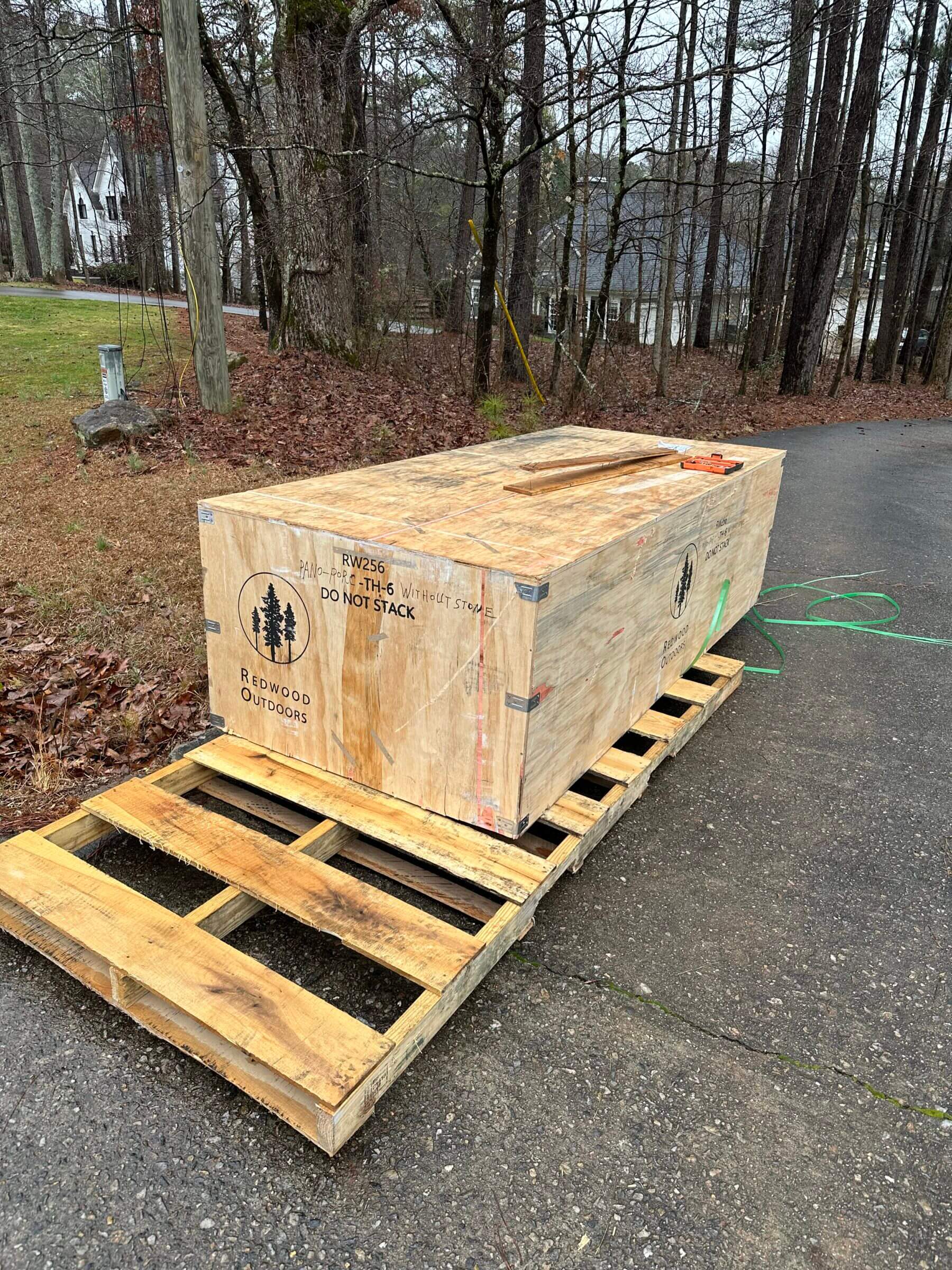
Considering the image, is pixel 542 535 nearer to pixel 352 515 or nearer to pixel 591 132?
pixel 352 515

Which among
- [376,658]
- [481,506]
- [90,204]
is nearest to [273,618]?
[376,658]

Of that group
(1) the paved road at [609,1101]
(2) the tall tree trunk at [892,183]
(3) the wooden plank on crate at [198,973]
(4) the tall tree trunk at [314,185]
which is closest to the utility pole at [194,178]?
(4) the tall tree trunk at [314,185]

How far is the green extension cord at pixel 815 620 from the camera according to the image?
466cm

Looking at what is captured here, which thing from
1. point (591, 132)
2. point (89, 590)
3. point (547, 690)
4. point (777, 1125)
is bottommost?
point (777, 1125)

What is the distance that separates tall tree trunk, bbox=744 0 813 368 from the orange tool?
10628mm

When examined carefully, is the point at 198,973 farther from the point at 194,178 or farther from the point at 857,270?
the point at 857,270

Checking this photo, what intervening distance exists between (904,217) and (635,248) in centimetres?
1366

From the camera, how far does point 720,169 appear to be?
17.5 metres

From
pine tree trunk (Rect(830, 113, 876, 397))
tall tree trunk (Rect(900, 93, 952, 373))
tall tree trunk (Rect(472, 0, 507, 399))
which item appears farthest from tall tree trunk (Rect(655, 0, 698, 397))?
tall tree trunk (Rect(900, 93, 952, 373))

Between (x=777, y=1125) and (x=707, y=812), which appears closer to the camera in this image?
(x=777, y=1125)

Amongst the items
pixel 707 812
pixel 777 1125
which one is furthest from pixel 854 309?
pixel 777 1125

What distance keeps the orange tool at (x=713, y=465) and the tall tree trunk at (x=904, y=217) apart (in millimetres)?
20893

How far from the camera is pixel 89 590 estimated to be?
16.6 ft

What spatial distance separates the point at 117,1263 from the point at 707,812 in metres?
2.55
